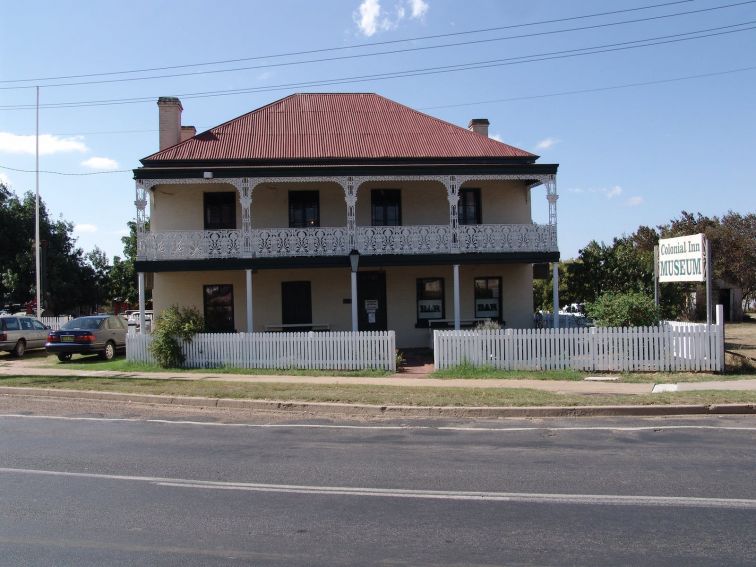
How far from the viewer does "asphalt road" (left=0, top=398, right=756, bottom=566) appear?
197 inches

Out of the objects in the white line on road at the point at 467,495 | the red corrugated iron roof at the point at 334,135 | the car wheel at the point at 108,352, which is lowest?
the white line on road at the point at 467,495

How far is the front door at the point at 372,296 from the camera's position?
22469 millimetres

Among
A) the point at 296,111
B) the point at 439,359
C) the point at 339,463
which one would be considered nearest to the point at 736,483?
the point at 339,463

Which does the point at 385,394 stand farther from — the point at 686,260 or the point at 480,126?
the point at 480,126

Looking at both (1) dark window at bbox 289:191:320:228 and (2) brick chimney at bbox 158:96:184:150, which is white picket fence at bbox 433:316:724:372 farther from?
(2) brick chimney at bbox 158:96:184:150

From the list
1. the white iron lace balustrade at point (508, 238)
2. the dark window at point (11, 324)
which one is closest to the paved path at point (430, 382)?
the dark window at point (11, 324)

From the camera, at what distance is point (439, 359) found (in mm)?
16672

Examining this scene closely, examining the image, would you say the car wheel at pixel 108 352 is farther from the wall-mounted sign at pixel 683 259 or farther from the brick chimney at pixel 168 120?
the wall-mounted sign at pixel 683 259

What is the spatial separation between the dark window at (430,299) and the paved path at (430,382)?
6.48 m

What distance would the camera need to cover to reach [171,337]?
17.9 metres

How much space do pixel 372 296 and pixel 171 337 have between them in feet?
23.9

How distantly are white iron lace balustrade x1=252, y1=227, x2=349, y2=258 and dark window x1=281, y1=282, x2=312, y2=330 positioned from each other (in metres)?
2.62

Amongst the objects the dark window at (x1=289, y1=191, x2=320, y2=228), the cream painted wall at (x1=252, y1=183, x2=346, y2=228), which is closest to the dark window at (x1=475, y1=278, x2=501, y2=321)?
the cream painted wall at (x1=252, y1=183, x2=346, y2=228)

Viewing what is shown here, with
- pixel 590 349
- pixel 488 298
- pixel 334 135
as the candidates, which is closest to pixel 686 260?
pixel 590 349
